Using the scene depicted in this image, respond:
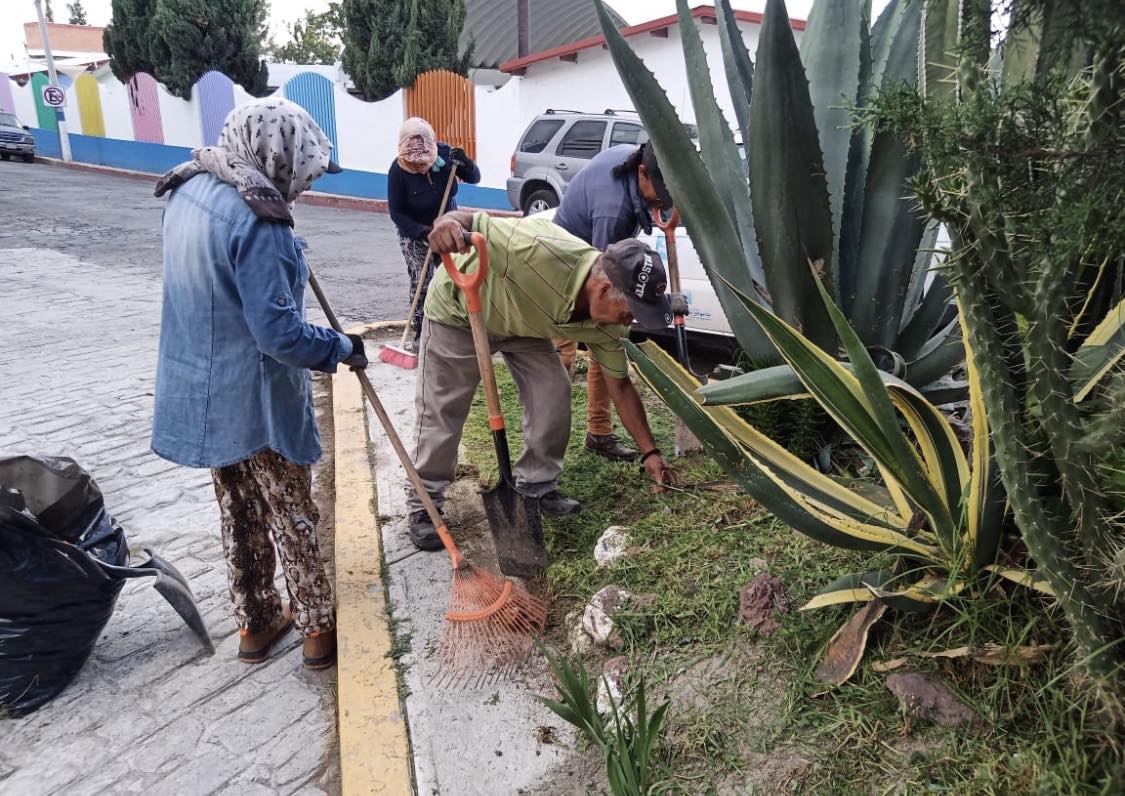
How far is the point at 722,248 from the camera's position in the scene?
2.83 meters

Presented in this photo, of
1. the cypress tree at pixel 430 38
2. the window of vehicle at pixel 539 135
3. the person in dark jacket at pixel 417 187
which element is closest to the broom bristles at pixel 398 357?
the person in dark jacket at pixel 417 187

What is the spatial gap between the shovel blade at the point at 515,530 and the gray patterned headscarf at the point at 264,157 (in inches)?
48.9

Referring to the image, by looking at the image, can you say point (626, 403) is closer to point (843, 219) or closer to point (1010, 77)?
point (843, 219)

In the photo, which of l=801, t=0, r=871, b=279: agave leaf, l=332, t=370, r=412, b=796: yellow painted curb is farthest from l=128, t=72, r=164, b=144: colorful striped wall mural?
l=801, t=0, r=871, b=279: agave leaf

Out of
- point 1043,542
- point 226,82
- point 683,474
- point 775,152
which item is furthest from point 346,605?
point 226,82

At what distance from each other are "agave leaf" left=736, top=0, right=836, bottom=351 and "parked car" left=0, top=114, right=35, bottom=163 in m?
32.1

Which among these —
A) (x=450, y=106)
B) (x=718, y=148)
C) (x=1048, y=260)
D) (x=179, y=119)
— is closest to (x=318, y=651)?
(x=718, y=148)

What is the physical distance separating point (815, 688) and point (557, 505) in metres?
1.69

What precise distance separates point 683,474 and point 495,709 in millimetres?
1415

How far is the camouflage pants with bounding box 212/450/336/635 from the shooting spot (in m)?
2.83

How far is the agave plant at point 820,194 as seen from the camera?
2.52 meters

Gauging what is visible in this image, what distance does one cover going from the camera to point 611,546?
3.06 metres

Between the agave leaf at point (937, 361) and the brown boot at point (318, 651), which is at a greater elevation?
the agave leaf at point (937, 361)

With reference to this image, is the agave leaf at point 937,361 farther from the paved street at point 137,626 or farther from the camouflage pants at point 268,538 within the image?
the paved street at point 137,626
